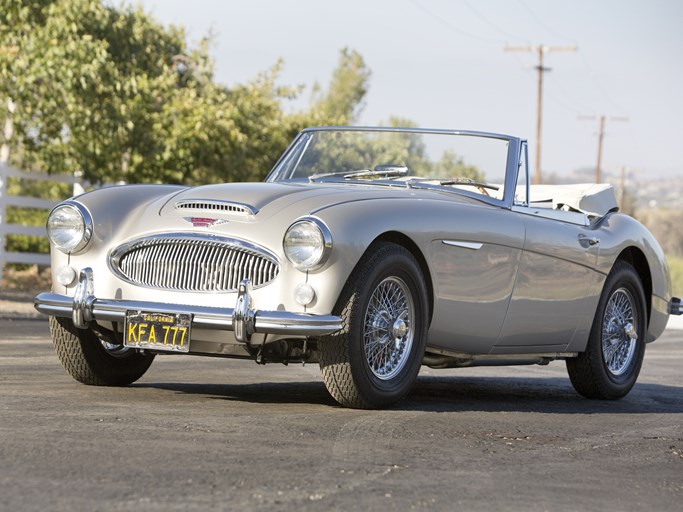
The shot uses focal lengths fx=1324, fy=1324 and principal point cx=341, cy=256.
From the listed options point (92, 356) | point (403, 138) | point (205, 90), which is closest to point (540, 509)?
point (92, 356)

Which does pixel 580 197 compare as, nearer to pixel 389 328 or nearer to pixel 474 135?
pixel 474 135

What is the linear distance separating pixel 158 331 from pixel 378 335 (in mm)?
1063

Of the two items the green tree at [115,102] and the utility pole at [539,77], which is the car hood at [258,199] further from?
the utility pole at [539,77]

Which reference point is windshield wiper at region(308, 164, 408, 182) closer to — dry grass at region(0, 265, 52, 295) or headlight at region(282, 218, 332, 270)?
headlight at region(282, 218, 332, 270)

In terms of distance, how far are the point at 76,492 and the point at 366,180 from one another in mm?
3975

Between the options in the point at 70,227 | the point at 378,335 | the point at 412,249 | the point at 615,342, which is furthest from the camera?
the point at 615,342

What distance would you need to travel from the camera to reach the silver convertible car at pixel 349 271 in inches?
242

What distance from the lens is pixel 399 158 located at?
830cm

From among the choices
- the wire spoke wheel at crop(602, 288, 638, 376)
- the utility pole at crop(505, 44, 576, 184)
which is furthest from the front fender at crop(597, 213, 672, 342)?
the utility pole at crop(505, 44, 576, 184)

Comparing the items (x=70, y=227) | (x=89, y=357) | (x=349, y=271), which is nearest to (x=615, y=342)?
(x=349, y=271)

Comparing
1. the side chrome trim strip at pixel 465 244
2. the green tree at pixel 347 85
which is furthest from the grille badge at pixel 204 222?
the green tree at pixel 347 85

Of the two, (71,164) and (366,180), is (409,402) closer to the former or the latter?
(366,180)

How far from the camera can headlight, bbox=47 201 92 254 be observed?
21.9ft

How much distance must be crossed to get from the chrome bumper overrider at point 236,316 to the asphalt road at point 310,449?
1.28 feet
